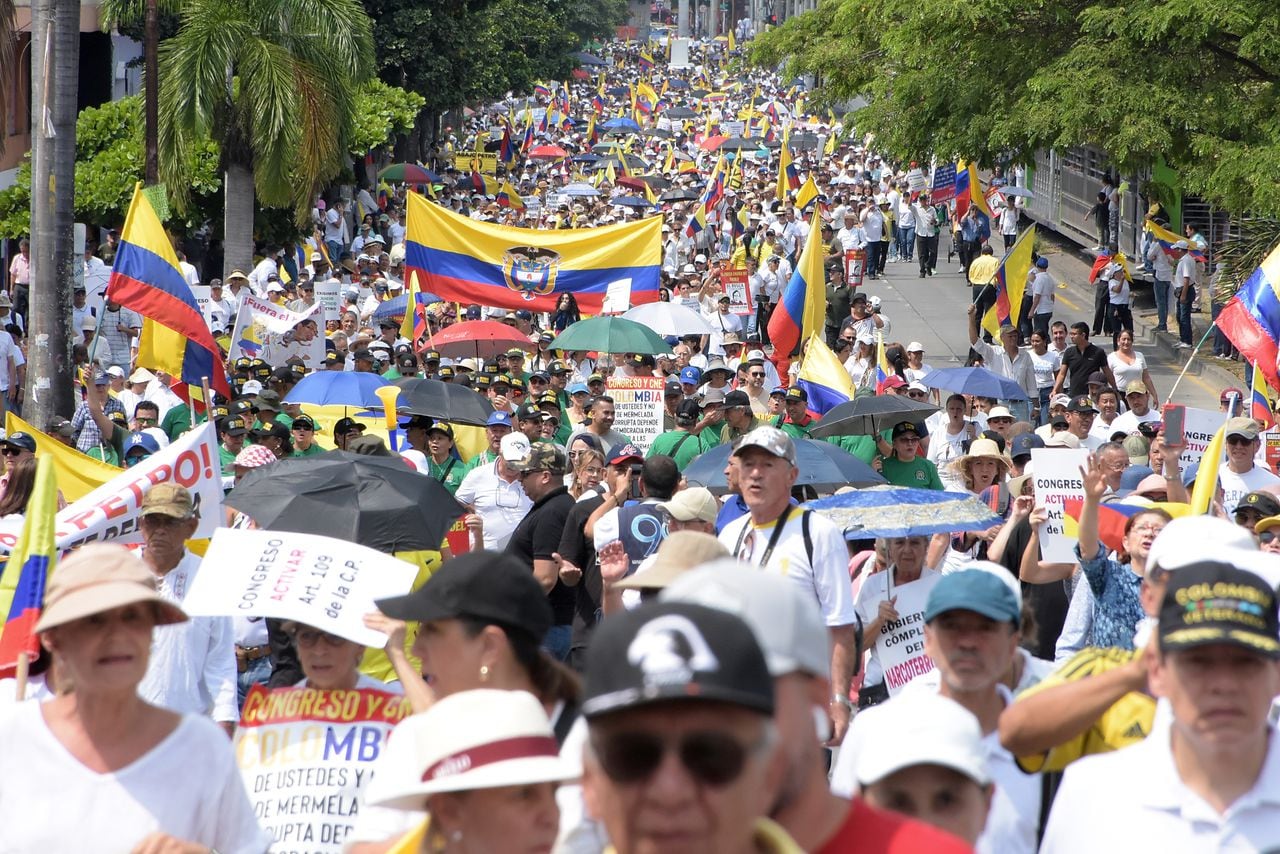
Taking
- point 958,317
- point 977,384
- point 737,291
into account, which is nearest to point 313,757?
point 977,384

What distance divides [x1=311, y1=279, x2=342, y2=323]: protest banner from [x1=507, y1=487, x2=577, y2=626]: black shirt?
1354 cm

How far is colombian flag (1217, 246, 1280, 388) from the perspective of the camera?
39.7ft

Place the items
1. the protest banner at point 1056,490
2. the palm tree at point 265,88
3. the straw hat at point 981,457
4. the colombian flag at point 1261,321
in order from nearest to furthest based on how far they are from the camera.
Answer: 1. the protest banner at point 1056,490
2. the straw hat at point 981,457
3. the colombian flag at point 1261,321
4. the palm tree at point 265,88

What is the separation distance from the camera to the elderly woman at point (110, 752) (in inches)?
145

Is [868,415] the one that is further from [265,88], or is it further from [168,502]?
[265,88]

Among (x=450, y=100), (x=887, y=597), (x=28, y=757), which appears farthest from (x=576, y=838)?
(x=450, y=100)

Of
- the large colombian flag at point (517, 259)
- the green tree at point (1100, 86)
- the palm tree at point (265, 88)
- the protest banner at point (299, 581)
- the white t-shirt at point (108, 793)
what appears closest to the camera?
the white t-shirt at point (108, 793)

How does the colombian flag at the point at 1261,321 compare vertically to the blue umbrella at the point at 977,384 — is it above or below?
above

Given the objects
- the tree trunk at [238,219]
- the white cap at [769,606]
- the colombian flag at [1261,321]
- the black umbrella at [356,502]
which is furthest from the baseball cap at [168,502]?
the tree trunk at [238,219]

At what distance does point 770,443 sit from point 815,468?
408cm

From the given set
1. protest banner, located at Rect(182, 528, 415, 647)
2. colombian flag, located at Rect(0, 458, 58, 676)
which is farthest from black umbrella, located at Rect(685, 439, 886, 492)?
colombian flag, located at Rect(0, 458, 58, 676)

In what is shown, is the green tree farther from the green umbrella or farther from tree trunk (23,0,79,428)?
tree trunk (23,0,79,428)

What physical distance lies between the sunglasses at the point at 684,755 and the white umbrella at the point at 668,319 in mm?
16083

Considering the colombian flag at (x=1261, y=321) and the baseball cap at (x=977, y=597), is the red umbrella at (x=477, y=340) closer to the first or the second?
the colombian flag at (x=1261, y=321)
